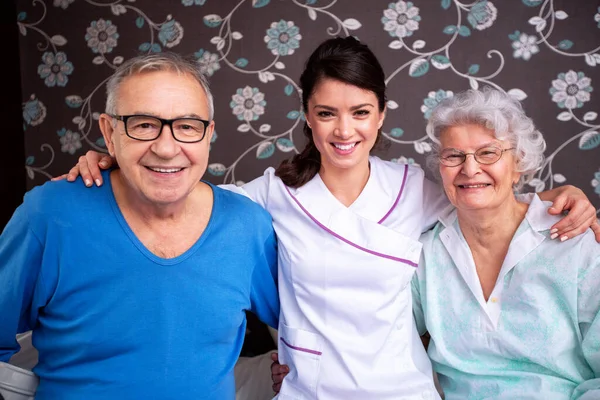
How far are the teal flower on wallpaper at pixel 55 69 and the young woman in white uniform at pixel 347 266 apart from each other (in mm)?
1559

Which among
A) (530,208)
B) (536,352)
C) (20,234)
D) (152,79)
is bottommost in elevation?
(536,352)

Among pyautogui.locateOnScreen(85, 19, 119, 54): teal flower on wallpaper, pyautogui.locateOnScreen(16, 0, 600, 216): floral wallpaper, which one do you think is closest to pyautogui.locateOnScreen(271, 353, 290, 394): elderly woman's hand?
pyautogui.locateOnScreen(16, 0, 600, 216): floral wallpaper

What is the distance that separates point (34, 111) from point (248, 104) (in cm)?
119

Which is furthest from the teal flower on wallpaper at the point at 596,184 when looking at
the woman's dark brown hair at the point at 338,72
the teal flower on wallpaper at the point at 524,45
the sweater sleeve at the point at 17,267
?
the sweater sleeve at the point at 17,267

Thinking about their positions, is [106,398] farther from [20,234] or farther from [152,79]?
[152,79]

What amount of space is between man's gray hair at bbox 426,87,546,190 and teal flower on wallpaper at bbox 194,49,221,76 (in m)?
1.41

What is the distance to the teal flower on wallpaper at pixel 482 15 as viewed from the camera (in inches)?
95.4

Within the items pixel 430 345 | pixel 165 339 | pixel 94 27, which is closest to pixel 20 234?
pixel 165 339

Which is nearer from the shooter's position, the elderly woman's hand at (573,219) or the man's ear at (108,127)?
the man's ear at (108,127)

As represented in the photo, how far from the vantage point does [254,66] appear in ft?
8.63

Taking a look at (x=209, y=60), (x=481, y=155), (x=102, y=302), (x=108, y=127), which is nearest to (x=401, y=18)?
(x=209, y=60)

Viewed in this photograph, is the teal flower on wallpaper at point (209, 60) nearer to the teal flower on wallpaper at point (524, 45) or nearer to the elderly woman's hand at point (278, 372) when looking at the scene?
the teal flower on wallpaper at point (524, 45)

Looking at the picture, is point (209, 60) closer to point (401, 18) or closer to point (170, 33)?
point (170, 33)

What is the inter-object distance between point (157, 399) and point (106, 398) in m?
0.12
